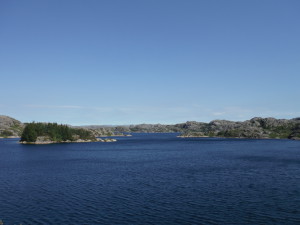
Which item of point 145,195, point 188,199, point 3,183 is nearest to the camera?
point 188,199

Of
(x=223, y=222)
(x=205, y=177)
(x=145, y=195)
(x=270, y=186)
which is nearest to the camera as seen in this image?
(x=223, y=222)

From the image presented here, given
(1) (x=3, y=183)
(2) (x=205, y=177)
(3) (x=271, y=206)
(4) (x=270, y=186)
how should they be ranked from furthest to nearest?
(2) (x=205, y=177) → (1) (x=3, y=183) → (4) (x=270, y=186) → (3) (x=271, y=206)

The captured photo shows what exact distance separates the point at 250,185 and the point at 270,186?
4.53 metres

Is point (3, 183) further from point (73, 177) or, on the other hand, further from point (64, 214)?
point (64, 214)

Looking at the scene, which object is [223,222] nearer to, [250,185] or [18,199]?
A: [250,185]

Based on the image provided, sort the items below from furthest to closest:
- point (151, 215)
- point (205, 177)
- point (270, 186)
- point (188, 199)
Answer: point (205, 177) → point (270, 186) → point (188, 199) → point (151, 215)

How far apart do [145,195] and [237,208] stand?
63.9ft

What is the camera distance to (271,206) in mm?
50000

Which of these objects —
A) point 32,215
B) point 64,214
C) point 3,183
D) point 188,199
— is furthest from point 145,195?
point 3,183

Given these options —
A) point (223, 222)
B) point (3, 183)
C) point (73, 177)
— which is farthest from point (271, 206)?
point (3, 183)

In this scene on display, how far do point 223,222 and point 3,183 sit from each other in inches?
2329

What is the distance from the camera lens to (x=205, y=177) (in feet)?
262

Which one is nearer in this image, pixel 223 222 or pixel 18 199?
pixel 223 222

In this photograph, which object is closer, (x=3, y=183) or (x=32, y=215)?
(x=32, y=215)
